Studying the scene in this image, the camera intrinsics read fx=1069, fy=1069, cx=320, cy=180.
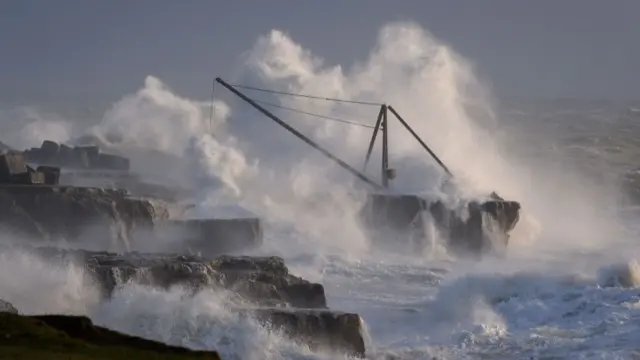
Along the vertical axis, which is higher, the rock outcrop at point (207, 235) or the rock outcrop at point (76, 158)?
the rock outcrop at point (76, 158)

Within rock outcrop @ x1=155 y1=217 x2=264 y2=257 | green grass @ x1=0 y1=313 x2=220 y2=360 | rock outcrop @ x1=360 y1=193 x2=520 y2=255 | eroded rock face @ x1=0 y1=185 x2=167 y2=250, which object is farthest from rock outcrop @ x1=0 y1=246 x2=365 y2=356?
rock outcrop @ x1=360 y1=193 x2=520 y2=255

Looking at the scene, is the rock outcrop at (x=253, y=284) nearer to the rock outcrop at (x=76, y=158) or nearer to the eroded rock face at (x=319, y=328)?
the eroded rock face at (x=319, y=328)

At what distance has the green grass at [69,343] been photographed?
13.6m

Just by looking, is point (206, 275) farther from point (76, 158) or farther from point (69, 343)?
point (76, 158)

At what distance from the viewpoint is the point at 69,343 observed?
14172 millimetres

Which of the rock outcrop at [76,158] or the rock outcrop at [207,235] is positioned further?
the rock outcrop at [76,158]

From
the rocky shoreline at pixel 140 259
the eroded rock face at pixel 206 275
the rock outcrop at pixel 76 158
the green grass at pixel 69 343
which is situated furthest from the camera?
the rock outcrop at pixel 76 158

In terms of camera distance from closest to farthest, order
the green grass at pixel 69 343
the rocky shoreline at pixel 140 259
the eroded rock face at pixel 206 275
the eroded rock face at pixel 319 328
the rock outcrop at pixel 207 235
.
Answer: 1. the green grass at pixel 69 343
2. the rocky shoreline at pixel 140 259
3. the eroded rock face at pixel 319 328
4. the eroded rock face at pixel 206 275
5. the rock outcrop at pixel 207 235

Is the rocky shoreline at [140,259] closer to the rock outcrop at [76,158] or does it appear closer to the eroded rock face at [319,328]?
the eroded rock face at [319,328]

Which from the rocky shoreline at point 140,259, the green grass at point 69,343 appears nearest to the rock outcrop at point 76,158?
the rocky shoreline at point 140,259

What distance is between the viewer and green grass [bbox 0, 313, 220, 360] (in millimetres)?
13594

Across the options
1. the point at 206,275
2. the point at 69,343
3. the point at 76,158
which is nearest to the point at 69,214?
the point at 206,275

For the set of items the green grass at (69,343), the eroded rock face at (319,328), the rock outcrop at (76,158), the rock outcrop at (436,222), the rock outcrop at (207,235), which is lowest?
the green grass at (69,343)

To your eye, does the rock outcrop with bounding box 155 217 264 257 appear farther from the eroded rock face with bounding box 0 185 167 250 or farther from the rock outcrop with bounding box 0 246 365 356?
the rock outcrop with bounding box 0 246 365 356
